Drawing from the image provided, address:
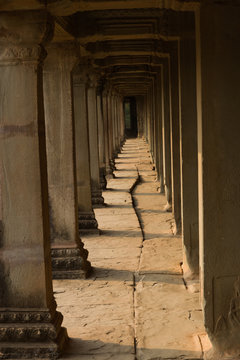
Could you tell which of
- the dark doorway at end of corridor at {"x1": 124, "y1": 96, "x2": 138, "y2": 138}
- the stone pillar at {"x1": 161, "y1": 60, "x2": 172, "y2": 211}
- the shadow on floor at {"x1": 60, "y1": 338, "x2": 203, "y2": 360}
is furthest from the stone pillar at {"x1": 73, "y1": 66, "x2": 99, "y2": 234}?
the dark doorway at end of corridor at {"x1": 124, "y1": 96, "x2": 138, "y2": 138}

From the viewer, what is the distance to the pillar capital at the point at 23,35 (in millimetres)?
4684

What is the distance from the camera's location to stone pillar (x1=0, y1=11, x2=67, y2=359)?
471 cm

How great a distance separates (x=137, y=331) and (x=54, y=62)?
3.77m

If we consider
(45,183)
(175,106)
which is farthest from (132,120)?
(45,183)

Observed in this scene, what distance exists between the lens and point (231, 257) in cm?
467

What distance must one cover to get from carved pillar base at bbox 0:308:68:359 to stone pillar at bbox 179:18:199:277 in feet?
8.78

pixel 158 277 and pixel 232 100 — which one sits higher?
pixel 232 100

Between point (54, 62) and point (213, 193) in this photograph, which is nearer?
point (213, 193)

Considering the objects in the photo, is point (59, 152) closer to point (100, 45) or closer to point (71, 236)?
point (71, 236)

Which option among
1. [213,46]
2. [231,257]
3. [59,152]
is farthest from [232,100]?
[59,152]

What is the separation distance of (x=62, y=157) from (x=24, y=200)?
2.37m

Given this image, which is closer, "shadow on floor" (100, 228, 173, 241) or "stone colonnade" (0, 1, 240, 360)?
"stone colonnade" (0, 1, 240, 360)

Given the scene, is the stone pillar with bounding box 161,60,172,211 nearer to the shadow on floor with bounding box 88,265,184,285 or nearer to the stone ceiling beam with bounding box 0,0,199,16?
the shadow on floor with bounding box 88,265,184,285

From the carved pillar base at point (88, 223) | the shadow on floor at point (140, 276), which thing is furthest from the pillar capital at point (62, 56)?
the carved pillar base at point (88, 223)
